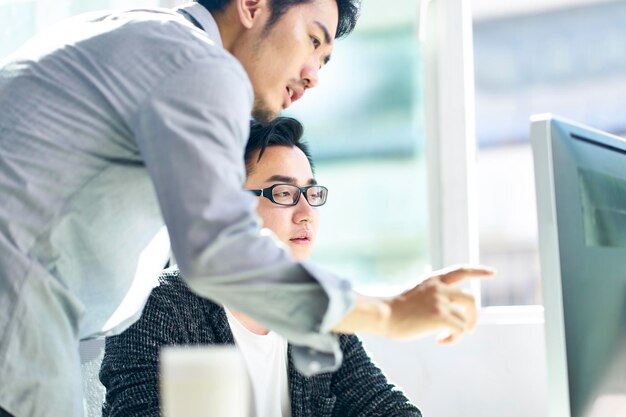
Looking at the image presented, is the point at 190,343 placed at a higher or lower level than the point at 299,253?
lower

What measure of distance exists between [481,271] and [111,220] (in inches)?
17.7

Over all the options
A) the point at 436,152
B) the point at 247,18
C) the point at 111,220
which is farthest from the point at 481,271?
the point at 436,152

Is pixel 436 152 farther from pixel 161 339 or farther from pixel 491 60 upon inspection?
pixel 161 339

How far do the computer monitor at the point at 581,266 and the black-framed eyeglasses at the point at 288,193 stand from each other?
0.93m

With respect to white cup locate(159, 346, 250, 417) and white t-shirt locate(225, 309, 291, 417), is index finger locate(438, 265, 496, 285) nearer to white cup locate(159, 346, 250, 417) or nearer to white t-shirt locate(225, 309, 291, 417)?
white cup locate(159, 346, 250, 417)

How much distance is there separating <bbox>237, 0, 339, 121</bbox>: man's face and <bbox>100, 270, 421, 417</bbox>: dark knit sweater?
0.58 metres

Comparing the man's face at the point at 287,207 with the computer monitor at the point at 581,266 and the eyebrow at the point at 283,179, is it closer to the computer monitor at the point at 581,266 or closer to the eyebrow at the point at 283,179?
the eyebrow at the point at 283,179

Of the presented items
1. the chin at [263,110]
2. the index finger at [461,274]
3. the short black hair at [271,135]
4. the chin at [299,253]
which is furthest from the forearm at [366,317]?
the short black hair at [271,135]

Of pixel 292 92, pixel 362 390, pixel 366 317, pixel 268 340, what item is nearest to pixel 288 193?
pixel 268 340

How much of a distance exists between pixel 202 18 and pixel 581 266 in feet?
2.03

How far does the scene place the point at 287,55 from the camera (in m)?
1.41

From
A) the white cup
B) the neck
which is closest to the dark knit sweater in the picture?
the neck

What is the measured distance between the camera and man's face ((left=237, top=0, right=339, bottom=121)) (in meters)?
1.41

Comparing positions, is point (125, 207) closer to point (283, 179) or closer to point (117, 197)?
point (117, 197)
